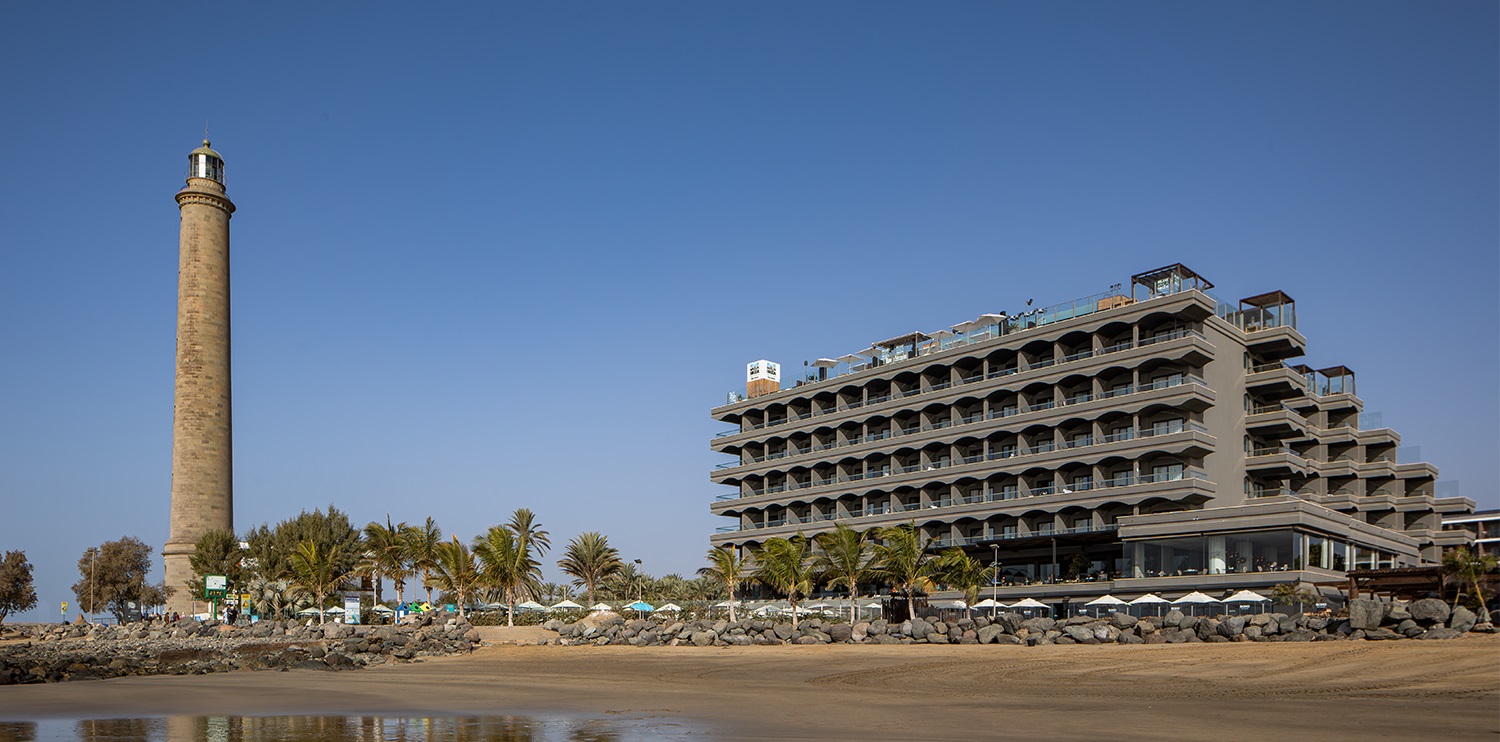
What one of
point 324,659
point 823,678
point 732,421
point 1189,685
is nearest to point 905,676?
point 823,678

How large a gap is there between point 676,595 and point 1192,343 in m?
51.4

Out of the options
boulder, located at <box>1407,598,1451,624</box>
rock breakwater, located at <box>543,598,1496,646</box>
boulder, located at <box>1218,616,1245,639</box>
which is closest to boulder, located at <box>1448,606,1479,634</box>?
rock breakwater, located at <box>543,598,1496,646</box>

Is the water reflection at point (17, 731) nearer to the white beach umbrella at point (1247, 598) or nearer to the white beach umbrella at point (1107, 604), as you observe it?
the white beach umbrella at point (1247, 598)

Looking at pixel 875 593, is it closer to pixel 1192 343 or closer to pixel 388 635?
pixel 1192 343

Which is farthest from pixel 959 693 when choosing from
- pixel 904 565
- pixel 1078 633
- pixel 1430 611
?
pixel 904 565

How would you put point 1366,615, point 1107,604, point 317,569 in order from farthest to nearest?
point 317,569 → point 1107,604 → point 1366,615

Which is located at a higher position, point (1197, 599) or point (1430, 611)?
point (1430, 611)

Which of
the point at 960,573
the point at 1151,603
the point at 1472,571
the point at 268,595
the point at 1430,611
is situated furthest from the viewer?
the point at 268,595

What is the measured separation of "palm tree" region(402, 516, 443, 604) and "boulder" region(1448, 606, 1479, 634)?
59.1m

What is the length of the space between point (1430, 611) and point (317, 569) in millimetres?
70432

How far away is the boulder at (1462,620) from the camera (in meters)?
33.9

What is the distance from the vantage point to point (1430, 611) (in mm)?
35344

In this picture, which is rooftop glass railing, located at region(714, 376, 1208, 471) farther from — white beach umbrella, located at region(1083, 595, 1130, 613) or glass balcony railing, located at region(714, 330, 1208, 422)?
white beach umbrella, located at region(1083, 595, 1130, 613)

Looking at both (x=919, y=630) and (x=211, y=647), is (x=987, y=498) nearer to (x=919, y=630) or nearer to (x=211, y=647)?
(x=919, y=630)
